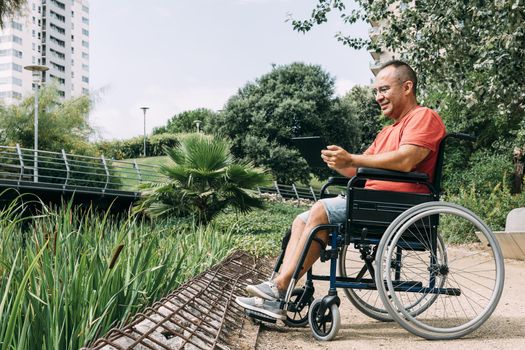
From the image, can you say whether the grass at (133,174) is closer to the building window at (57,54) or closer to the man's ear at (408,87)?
the man's ear at (408,87)

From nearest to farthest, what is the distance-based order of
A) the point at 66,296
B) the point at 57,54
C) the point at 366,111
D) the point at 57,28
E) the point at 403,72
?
the point at 66,296, the point at 403,72, the point at 366,111, the point at 57,54, the point at 57,28

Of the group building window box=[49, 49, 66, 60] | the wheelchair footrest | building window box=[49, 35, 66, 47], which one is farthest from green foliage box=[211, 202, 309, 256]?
building window box=[49, 35, 66, 47]

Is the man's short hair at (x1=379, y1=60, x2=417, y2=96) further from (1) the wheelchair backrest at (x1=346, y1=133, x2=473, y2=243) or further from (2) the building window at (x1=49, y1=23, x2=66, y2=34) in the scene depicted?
(2) the building window at (x1=49, y1=23, x2=66, y2=34)

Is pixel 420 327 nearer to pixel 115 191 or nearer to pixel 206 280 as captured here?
pixel 206 280

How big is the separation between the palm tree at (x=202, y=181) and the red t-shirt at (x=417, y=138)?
706cm

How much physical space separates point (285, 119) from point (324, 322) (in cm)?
3379

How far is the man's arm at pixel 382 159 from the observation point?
3.65m

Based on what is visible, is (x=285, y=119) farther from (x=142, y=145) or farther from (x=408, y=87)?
(x=408, y=87)

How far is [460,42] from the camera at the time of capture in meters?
9.88

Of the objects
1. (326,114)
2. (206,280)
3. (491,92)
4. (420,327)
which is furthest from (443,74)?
(326,114)

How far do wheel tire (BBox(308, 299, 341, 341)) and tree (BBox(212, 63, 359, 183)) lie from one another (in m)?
30.1

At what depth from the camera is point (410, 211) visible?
3586 millimetres

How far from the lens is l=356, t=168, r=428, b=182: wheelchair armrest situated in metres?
3.58

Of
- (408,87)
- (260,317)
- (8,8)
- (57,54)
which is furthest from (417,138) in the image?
(57,54)
